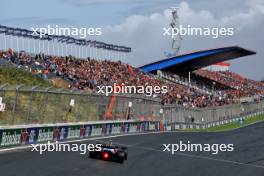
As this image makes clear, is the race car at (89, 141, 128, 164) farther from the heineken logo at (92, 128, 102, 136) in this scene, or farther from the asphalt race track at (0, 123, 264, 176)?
the heineken logo at (92, 128, 102, 136)

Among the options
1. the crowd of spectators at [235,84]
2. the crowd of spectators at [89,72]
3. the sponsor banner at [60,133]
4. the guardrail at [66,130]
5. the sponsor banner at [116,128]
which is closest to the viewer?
the guardrail at [66,130]

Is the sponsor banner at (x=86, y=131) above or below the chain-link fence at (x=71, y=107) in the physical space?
below

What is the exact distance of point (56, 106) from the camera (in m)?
26.8

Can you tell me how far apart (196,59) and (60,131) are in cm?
5692

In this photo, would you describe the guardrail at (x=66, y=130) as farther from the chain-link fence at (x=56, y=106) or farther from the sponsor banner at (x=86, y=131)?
the chain-link fence at (x=56, y=106)

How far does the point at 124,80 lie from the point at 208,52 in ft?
104

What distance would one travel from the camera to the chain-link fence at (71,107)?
904 inches

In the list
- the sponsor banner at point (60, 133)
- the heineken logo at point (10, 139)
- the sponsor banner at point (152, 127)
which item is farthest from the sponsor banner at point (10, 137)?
the sponsor banner at point (152, 127)

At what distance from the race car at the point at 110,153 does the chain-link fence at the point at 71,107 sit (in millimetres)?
3994

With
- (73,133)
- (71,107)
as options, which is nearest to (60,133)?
(73,133)

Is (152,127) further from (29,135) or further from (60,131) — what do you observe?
(29,135)

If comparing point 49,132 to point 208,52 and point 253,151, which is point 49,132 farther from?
point 208,52

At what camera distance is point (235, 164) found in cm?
2544

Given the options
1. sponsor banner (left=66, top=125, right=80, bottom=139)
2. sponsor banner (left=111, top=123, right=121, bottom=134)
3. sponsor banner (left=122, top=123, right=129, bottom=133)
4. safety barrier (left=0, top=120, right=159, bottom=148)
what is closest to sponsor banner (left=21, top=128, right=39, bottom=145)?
safety barrier (left=0, top=120, right=159, bottom=148)
